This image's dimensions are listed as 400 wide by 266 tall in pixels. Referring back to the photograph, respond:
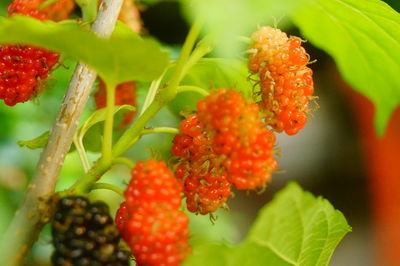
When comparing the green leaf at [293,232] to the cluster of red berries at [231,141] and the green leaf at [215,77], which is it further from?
the green leaf at [215,77]

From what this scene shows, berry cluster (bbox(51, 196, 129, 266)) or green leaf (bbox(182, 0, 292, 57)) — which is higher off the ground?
green leaf (bbox(182, 0, 292, 57))

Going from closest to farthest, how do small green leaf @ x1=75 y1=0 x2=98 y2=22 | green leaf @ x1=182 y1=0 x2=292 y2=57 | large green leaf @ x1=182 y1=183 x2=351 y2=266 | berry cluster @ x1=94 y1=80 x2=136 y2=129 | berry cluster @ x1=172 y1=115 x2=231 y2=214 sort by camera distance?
green leaf @ x1=182 y1=0 x2=292 y2=57, large green leaf @ x1=182 y1=183 x2=351 y2=266, berry cluster @ x1=172 y1=115 x2=231 y2=214, small green leaf @ x1=75 y1=0 x2=98 y2=22, berry cluster @ x1=94 y1=80 x2=136 y2=129

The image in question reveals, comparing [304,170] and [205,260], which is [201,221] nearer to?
[205,260]

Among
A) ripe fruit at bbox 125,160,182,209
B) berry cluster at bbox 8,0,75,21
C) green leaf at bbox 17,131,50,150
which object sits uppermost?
ripe fruit at bbox 125,160,182,209

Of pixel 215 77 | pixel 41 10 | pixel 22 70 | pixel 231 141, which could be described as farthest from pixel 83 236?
pixel 41 10

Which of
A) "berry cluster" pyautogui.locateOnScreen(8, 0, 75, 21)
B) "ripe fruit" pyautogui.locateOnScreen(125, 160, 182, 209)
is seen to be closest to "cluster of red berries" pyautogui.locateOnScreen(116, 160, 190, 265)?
"ripe fruit" pyautogui.locateOnScreen(125, 160, 182, 209)

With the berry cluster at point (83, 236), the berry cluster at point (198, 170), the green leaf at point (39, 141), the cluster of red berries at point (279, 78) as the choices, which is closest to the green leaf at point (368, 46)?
the cluster of red berries at point (279, 78)

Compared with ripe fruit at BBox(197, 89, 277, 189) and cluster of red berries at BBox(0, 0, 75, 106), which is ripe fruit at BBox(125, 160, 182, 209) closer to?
ripe fruit at BBox(197, 89, 277, 189)
